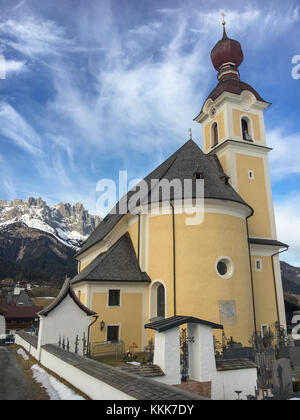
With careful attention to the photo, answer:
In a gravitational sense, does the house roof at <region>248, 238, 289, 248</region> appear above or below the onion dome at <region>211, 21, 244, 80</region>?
below

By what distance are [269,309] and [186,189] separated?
412 inches

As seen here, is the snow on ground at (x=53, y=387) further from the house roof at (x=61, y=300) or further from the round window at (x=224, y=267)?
the round window at (x=224, y=267)

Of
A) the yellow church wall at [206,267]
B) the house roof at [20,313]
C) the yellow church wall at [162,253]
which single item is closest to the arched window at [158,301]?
the yellow church wall at [162,253]

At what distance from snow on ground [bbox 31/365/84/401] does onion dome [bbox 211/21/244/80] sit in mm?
27066

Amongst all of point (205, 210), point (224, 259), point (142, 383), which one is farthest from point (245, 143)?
point (142, 383)

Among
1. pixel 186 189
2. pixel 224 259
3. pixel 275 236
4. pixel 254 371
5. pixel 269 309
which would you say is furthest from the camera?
pixel 275 236

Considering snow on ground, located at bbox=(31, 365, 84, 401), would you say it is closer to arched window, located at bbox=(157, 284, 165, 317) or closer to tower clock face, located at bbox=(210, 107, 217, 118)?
arched window, located at bbox=(157, 284, 165, 317)

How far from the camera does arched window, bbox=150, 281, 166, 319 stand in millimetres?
19663

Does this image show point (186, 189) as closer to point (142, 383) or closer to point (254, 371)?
point (254, 371)

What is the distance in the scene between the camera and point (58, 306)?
1374 centimetres

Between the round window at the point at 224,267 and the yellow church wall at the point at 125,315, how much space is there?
517 cm

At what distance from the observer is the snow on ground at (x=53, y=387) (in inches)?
313

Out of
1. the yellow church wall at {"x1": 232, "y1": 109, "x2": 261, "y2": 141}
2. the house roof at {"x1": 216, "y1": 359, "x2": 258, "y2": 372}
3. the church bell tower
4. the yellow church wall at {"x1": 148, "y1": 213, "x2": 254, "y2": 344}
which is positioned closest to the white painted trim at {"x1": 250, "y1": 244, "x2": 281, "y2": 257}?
the church bell tower
